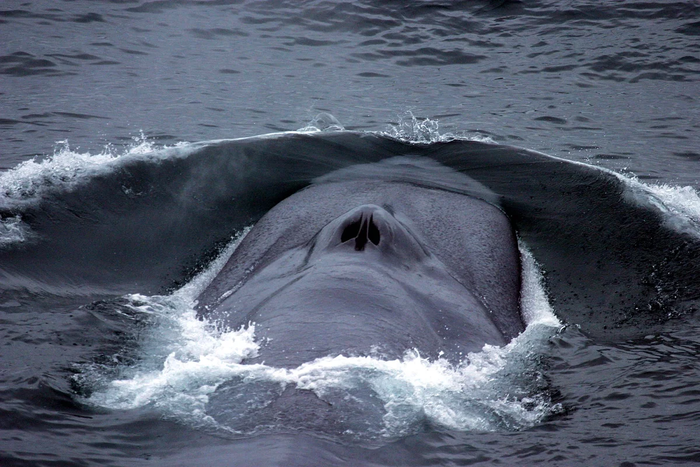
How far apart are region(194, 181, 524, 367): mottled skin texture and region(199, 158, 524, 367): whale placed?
1 centimetres

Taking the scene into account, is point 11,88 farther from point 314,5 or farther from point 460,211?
point 460,211

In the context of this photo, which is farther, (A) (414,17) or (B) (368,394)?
(A) (414,17)

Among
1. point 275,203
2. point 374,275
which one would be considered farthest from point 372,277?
point 275,203

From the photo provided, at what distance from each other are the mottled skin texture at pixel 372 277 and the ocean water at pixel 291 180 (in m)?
0.25

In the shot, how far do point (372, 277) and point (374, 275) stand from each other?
0.06 meters

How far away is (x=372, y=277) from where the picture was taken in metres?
7.01

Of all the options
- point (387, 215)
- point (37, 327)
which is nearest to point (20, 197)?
point (37, 327)

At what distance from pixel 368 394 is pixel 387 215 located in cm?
249

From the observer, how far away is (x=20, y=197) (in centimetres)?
964

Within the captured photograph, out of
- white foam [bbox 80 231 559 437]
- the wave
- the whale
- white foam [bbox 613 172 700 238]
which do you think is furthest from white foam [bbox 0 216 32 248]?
white foam [bbox 613 172 700 238]

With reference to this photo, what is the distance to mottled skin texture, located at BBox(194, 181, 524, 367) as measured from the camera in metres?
6.32

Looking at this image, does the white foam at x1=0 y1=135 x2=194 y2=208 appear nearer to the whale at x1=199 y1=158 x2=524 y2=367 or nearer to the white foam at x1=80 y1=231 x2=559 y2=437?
the whale at x1=199 y1=158 x2=524 y2=367

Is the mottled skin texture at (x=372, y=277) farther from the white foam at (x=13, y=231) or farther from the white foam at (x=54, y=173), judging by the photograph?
the white foam at (x=13, y=231)

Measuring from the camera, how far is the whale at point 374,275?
20.7 feet
